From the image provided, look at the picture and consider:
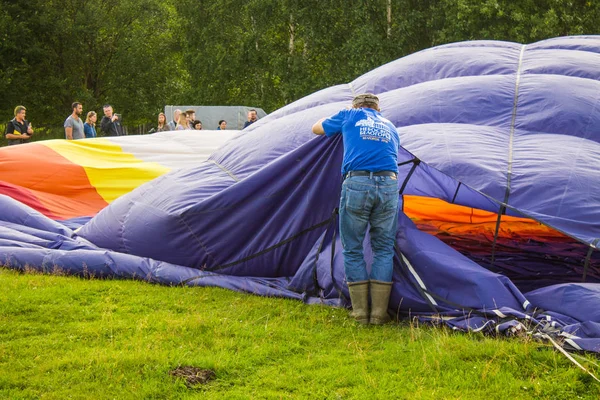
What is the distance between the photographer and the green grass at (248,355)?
4180 millimetres

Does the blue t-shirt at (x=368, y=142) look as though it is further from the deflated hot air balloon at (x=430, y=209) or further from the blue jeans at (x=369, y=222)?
the deflated hot air balloon at (x=430, y=209)

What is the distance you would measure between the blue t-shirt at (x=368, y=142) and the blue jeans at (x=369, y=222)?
0.32 ft

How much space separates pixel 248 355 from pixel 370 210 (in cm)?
148

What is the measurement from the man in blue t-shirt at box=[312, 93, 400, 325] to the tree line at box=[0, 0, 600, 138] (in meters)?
20.1

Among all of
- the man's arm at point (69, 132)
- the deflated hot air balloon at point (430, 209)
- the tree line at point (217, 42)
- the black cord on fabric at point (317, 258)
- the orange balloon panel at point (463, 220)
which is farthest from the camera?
the tree line at point (217, 42)

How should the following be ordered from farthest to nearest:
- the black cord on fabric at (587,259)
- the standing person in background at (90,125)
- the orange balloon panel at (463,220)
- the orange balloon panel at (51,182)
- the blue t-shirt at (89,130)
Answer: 1. the blue t-shirt at (89,130)
2. the standing person in background at (90,125)
3. the orange balloon panel at (51,182)
4. the orange balloon panel at (463,220)
5. the black cord on fabric at (587,259)

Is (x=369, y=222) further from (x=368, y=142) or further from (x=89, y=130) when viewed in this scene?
(x=89, y=130)

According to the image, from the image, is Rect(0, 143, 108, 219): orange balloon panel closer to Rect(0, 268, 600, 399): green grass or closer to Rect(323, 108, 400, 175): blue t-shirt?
Rect(0, 268, 600, 399): green grass

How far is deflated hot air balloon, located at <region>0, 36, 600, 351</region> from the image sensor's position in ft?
17.9

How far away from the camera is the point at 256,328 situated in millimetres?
5289

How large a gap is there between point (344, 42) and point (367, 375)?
25988 millimetres

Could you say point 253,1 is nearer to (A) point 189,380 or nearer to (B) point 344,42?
(B) point 344,42

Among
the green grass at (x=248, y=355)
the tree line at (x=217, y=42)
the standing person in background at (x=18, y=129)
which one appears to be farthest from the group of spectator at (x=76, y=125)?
the tree line at (x=217, y=42)

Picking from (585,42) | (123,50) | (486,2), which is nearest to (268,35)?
(123,50)
